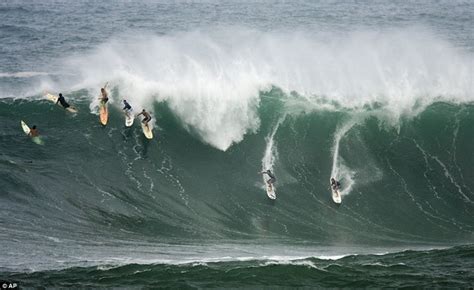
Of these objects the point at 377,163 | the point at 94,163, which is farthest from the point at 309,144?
the point at 94,163

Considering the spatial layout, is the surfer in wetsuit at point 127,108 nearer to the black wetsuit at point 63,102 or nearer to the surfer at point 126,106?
the surfer at point 126,106

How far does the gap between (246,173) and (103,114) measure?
7.50 metres

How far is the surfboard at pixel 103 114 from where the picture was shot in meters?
24.8

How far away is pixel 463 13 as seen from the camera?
53.7 meters

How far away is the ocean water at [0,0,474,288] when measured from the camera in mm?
16500

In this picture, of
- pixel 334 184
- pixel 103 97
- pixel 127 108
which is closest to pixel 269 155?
pixel 334 184

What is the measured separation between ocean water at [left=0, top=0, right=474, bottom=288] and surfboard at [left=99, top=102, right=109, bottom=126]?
564 mm

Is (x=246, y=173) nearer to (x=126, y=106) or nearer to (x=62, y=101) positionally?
(x=126, y=106)

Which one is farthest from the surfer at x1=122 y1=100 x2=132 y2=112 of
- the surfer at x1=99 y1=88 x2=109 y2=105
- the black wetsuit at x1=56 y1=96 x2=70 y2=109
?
the black wetsuit at x1=56 y1=96 x2=70 y2=109

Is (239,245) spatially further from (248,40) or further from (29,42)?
(29,42)

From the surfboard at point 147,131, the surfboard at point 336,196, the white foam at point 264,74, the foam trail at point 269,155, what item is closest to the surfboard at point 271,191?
the foam trail at point 269,155

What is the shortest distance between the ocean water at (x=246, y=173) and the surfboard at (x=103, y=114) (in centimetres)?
56

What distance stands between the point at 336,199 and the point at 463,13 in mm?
40767

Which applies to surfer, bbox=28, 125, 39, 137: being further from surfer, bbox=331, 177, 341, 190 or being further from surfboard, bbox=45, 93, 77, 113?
surfer, bbox=331, 177, 341, 190
